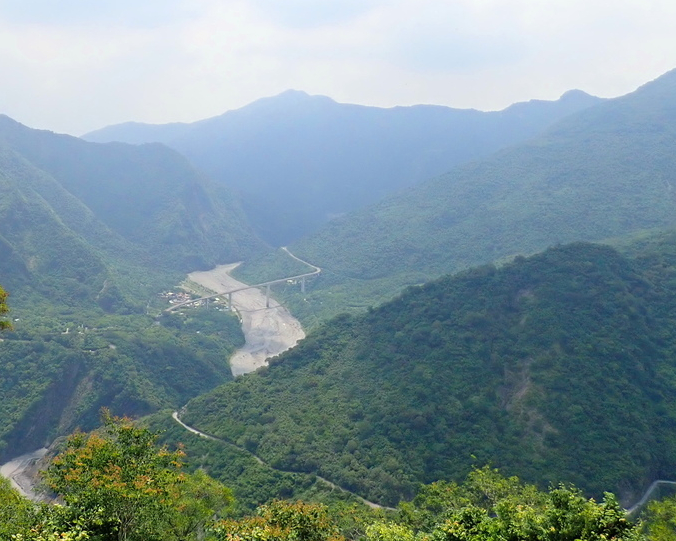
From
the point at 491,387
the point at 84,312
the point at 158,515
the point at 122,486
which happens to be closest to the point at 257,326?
the point at 84,312

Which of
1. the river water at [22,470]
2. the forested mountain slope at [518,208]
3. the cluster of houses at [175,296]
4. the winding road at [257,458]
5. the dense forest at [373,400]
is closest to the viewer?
the dense forest at [373,400]

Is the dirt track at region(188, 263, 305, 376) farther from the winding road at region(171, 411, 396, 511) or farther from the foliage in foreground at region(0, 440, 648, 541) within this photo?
the foliage in foreground at region(0, 440, 648, 541)

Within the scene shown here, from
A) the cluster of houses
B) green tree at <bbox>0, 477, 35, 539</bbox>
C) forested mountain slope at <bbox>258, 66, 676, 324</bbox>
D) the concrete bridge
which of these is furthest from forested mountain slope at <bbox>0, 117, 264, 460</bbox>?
green tree at <bbox>0, 477, 35, 539</bbox>

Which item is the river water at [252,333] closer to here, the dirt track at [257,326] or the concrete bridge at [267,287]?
the dirt track at [257,326]

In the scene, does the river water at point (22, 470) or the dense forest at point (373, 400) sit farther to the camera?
the river water at point (22, 470)

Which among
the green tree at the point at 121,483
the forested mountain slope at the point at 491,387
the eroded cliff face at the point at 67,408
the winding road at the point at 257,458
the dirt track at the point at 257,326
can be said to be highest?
the green tree at the point at 121,483

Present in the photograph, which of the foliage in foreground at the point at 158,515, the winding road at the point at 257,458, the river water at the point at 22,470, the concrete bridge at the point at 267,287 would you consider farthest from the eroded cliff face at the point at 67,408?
the foliage in foreground at the point at 158,515

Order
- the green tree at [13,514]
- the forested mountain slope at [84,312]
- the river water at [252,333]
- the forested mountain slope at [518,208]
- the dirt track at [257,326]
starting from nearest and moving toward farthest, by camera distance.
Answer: the green tree at [13,514] < the river water at [252,333] < the forested mountain slope at [84,312] < the dirt track at [257,326] < the forested mountain slope at [518,208]
